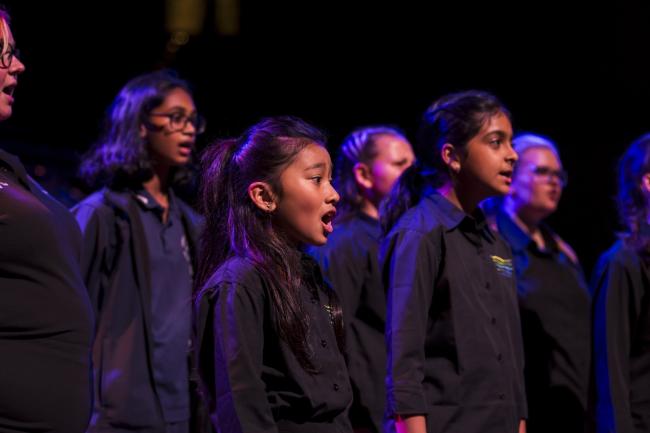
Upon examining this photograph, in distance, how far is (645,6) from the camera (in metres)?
5.73

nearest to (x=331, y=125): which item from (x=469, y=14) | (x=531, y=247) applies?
(x=469, y=14)

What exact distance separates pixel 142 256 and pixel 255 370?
132 centimetres

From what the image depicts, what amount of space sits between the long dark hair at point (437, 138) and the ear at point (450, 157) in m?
0.01

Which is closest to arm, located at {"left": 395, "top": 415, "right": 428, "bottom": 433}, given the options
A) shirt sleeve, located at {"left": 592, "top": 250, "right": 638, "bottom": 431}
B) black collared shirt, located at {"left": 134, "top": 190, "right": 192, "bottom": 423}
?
shirt sleeve, located at {"left": 592, "top": 250, "right": 638, "bottom": 431}

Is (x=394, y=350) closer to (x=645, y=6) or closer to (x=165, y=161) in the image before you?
(x=165, y=161)

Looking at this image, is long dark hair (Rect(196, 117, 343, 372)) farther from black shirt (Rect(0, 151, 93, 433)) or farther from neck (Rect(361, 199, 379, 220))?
neck (Rect(361, 199, 379, 220))

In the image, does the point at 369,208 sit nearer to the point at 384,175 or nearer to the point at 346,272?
the point at 384,175

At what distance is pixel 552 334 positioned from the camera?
382cm

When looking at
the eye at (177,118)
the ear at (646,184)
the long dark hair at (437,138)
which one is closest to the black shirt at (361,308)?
the long dark hair at (437,138)

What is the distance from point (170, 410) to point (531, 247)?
1908 millimetres

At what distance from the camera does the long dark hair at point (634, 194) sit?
3270 mm

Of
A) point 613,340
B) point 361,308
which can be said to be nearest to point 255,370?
point 361,308

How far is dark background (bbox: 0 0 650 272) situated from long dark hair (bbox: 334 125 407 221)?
5.08ft

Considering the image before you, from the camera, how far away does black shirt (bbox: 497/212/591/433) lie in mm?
3760
